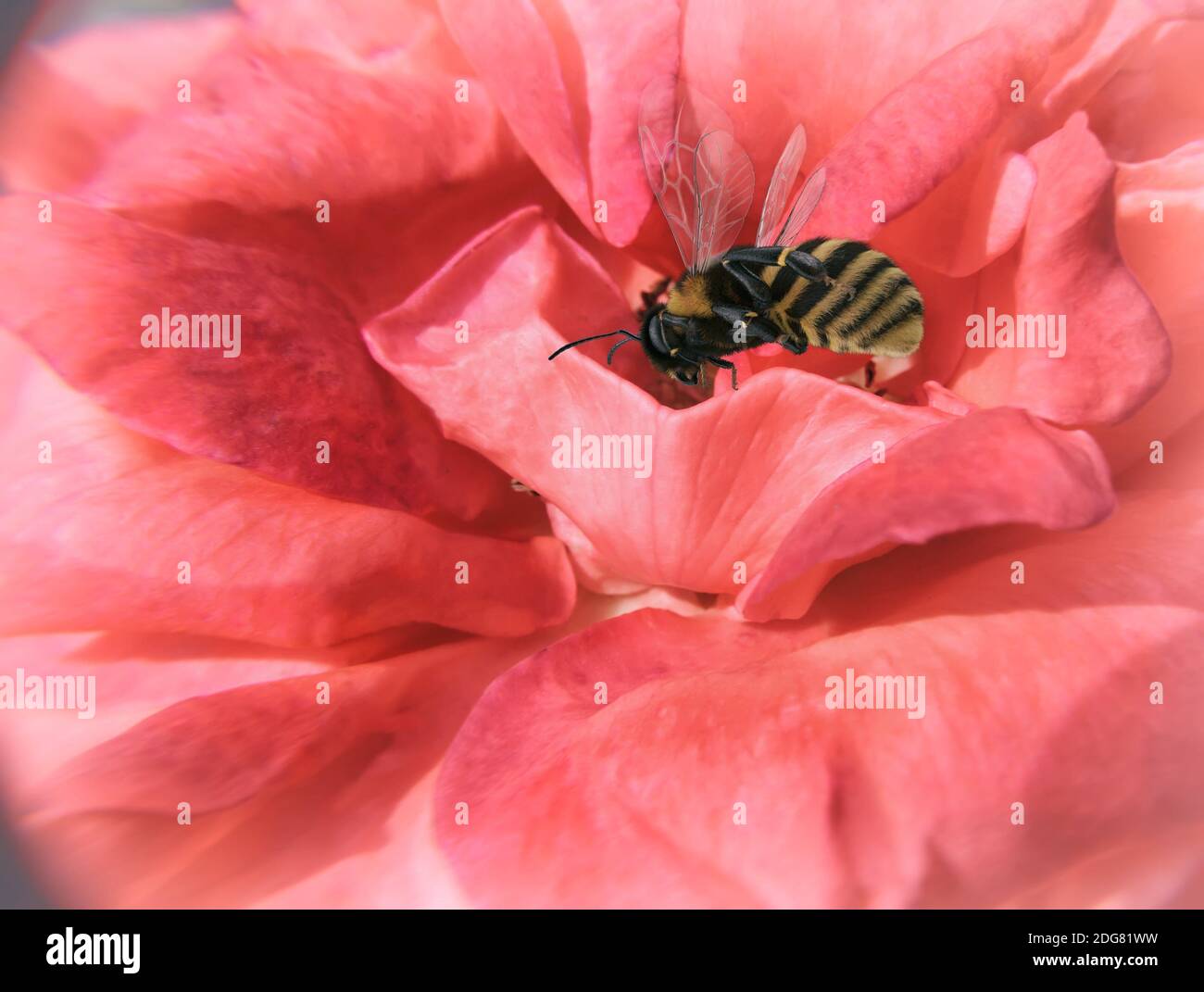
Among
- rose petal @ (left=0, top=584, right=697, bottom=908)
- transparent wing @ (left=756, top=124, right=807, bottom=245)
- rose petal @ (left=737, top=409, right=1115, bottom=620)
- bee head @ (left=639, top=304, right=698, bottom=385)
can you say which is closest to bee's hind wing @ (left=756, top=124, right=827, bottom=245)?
transparent wing @ (left=756, top=124, right=807, bottom=245)

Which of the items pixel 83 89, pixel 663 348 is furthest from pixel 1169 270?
pixel 83 89

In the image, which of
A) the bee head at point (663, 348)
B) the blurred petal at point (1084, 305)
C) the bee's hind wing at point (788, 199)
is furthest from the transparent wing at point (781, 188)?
the blurred petal at point (1084, 305)

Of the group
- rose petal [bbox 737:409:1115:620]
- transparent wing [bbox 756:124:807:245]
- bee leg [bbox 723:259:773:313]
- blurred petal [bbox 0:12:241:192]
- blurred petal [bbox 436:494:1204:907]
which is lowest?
blurred petal [bbox 436:494:1204:907]

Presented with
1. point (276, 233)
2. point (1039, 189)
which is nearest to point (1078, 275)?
point (1039, 189)

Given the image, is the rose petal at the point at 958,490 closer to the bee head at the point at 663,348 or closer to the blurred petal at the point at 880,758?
the blurred petal at the point at 880,758

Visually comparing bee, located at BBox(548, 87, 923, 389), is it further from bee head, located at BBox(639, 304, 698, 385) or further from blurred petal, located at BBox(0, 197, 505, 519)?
blurred petal, located at BBox(0, 197, 505, 519)

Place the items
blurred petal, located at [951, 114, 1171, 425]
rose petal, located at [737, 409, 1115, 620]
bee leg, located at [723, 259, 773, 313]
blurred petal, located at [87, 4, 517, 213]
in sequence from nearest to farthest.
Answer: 1. rose petal, located at [737, 409, 1115, 620]
2. blurred petal, located at [951, 114, 1171, 425]
3. blurred petal, located at [87, 4, 517, 213]
4. bee leg, located at [723, 259, 773, 313]
